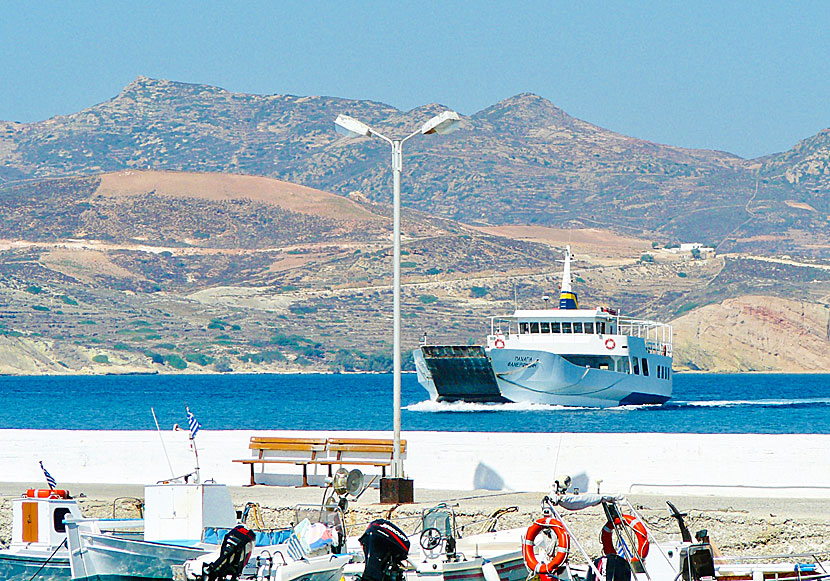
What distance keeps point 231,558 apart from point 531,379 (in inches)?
2276

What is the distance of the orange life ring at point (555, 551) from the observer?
1307cm

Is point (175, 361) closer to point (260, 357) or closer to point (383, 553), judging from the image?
point (260, 357)

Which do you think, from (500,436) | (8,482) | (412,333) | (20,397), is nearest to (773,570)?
(500,436)

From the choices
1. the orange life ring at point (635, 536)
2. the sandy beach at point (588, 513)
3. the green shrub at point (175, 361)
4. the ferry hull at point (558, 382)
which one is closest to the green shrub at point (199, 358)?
the green shrub at point (175, 361)

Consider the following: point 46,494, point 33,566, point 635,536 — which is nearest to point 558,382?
point 46,494

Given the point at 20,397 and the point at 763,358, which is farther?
the point at 763,358

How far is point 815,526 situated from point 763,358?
623ft

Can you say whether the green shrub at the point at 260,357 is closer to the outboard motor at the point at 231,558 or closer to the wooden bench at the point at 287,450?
the wooden bench at the point at 287,450

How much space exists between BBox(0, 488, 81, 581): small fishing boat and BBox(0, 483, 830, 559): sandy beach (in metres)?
1.84

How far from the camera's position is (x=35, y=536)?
605 inches

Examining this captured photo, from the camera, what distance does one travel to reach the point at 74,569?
1404cm

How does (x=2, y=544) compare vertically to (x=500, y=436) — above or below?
below

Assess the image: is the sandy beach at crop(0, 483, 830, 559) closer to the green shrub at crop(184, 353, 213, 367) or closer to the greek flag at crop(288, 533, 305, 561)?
the greek flag at crop(288, 533, 305, 561)

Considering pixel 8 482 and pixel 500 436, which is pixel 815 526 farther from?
pixel 8 482
